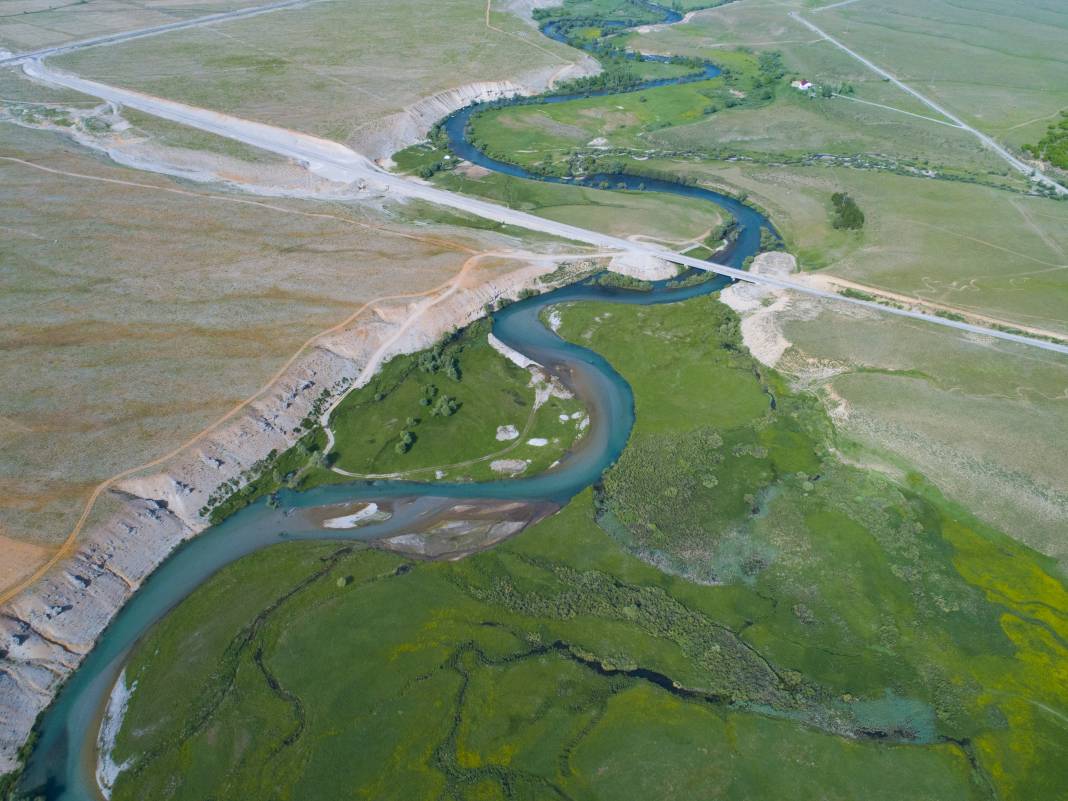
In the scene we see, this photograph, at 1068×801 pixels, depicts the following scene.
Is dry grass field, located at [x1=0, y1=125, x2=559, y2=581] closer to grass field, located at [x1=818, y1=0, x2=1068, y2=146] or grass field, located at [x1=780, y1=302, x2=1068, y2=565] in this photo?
grass field, located at [x1=780, y1=302, x2=1068, y2=565]

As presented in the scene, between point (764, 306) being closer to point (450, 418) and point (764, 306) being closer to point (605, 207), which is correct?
point (605, 207)

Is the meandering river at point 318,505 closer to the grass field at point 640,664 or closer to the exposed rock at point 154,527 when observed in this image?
the exposed rock at point 154,527

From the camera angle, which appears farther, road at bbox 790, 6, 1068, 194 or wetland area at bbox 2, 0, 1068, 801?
road at bbox 790, 6, 1068, 194

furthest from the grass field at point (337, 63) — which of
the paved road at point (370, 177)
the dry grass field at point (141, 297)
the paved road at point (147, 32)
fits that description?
the dry grass field at point (141, 297)

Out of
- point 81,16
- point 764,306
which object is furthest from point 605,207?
point 81,16

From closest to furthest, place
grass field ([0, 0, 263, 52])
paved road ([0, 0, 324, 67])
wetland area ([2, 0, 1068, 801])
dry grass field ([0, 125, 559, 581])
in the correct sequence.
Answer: wetland area ([2, 0, 1068, 801]), dry grass field ([0, 125, 559, 581]), paved road ([0, 0, 324, 67]), grass field ([0, 0, 263, 52])

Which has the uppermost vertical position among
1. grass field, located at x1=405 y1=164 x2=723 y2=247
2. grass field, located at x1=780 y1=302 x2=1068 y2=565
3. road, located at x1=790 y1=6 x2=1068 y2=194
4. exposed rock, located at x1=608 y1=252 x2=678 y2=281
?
road, located at x1=790 y1=6 x2=1068 y2=194

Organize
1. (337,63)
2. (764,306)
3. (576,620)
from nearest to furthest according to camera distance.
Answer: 1. (576,620)
2. (764,306)
3. (337,63)

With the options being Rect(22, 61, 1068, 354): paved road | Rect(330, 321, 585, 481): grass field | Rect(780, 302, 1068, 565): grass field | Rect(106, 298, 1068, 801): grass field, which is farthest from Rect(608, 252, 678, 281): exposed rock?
Rect(106, 298, 1068, 801): grass field
